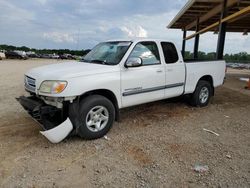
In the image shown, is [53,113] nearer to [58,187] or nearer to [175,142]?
[58,187]

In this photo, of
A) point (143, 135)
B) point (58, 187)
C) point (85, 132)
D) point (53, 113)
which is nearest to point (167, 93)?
point (143, 135)

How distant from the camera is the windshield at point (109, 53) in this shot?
506 centimetres

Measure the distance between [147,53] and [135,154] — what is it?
2469 mm

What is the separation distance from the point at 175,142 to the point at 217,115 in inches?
96.0

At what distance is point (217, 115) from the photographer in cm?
641

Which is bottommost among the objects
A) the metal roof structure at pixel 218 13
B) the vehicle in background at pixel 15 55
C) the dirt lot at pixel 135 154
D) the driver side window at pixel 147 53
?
A: the vehicle in background at pixel 15 55

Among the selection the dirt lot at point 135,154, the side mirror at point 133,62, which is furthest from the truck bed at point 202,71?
the side mirror at point 133,62

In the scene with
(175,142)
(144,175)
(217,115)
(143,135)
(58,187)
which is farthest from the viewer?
(217,115)

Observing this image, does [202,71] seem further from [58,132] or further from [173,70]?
[58,132]

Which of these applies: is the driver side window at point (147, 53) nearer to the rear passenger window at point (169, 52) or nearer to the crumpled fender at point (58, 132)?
the rear passenger window at point (169, 52)

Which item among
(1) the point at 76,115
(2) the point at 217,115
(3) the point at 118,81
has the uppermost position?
(3) the point at 118,81

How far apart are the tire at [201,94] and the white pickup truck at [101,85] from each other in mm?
592

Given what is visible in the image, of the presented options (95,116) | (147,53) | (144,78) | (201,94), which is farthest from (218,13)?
(95,116)

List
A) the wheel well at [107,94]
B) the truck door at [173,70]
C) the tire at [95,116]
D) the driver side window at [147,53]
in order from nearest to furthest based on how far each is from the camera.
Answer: the tire at [95,116] < the wheel well at [107,94] < the driver side window at [147,53] < the truck door at [173,70]
